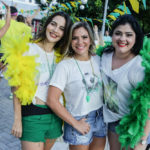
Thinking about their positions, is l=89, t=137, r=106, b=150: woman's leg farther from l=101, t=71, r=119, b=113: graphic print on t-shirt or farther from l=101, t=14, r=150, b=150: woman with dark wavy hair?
l=101, t=71, r=119, b=113: graphic print on t-shirt

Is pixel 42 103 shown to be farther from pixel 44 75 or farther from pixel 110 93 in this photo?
pixel 110 93

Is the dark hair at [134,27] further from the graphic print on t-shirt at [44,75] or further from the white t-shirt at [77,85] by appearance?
the graphic print on t-shirt at [44,75]

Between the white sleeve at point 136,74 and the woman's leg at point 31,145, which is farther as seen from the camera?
the woman's leg at point 31,145

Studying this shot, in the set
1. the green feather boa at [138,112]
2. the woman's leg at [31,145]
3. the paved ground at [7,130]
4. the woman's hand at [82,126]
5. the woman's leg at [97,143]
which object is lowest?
the paved ground at [7,130]

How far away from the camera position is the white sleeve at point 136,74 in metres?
1.55

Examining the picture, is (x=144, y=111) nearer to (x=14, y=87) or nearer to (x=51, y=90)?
(x=51, y=90)

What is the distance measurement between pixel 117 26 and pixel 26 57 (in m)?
0.89

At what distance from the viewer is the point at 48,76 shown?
1771mm

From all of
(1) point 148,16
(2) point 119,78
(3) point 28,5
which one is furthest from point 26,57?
(3) point 28,5

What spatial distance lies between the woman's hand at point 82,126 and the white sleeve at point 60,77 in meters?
0.35

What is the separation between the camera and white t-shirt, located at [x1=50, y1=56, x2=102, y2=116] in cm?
167

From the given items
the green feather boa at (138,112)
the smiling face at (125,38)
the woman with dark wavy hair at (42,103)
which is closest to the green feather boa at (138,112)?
the green feather boa at (138,112)

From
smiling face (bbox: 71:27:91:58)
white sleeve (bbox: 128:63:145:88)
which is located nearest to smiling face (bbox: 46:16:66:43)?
smiling face (bbox: 71:27:91:58)

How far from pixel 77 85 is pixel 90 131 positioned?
1.60 feet
